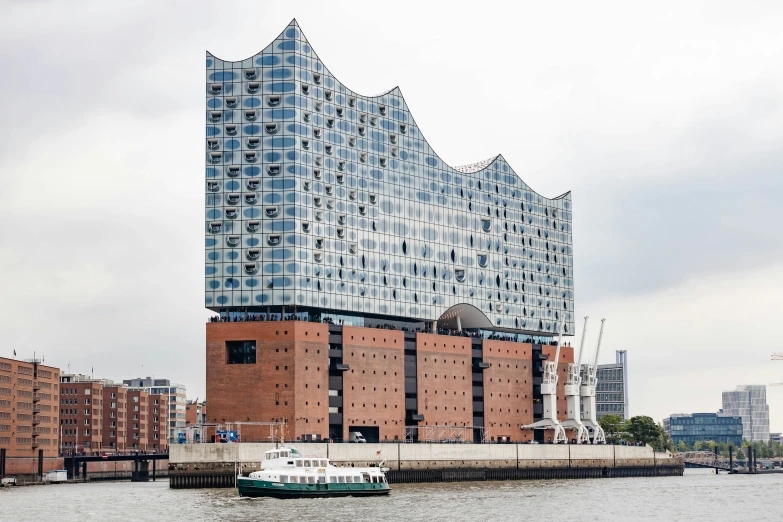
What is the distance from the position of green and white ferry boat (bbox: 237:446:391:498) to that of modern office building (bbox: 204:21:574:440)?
25.9 metres

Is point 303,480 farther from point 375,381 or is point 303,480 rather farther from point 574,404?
point 574,404

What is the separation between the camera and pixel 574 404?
191 metres

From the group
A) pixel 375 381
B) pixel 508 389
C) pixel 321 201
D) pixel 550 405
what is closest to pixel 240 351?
A: pixel 375 381

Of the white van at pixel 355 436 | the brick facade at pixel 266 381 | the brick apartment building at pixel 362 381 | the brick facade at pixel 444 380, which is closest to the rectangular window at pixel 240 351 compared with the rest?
the brick apartment building at pixel 362 381

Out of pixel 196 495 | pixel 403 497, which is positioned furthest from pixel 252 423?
pixel 403 497

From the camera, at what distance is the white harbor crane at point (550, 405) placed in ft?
606

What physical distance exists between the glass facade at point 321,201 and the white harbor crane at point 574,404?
21.9 meters

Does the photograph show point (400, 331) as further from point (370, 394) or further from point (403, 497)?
point (403, 497)

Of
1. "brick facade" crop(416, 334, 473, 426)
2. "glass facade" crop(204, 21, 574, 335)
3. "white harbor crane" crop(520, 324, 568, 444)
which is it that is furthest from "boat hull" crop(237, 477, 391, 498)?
"white harbor crane" crop(520, 324, 568, 444)

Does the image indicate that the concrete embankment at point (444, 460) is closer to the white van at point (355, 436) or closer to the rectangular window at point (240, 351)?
the white van at point (355, 436)

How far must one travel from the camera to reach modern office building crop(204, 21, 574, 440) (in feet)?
488

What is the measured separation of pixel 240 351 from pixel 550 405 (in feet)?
190

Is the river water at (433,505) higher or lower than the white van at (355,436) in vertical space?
lower

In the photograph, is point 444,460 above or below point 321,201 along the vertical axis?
below
